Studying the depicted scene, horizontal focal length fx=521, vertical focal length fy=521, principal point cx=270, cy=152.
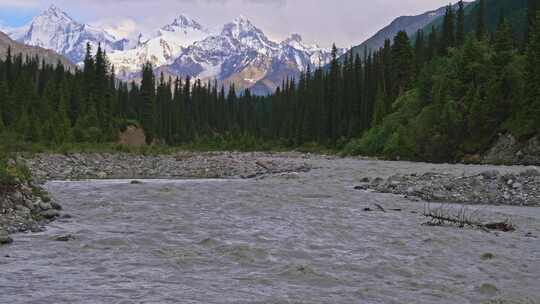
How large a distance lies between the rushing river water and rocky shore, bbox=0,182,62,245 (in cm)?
56

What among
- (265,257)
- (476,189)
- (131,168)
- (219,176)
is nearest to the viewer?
(265,257)

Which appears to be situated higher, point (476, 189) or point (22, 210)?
point (476, 189)

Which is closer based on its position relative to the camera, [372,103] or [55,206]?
[55,206]

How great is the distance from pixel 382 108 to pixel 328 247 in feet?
198

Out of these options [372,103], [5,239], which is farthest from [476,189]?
[372,103]

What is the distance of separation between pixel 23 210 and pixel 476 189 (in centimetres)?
1706

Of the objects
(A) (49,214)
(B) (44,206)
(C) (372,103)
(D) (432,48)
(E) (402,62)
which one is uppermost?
(D) (432,48)

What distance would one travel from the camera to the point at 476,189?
21.7 meters

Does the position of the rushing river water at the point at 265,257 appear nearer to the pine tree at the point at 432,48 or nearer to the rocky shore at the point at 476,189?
the rocky shore at the point at 476,189

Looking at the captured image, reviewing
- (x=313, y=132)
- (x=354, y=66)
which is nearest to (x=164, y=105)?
(x=313, y=132)

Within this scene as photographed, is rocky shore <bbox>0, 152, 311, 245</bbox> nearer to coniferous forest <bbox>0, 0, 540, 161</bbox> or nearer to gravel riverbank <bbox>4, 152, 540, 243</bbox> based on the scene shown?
gravel riverbank <bbox>4, 152, 540, 243</bbox>

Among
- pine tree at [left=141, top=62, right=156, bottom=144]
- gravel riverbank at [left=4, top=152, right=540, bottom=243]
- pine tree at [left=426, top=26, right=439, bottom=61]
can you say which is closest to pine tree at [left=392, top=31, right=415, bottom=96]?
pine tree at [left=426, top=26, right=439, bottom=61]

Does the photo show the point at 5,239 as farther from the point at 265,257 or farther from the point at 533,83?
the point at 533,83

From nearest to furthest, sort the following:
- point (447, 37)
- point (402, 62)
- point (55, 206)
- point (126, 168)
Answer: point (55, 206) → point (126, 168) → point (402, 62) → point (447, 37)
